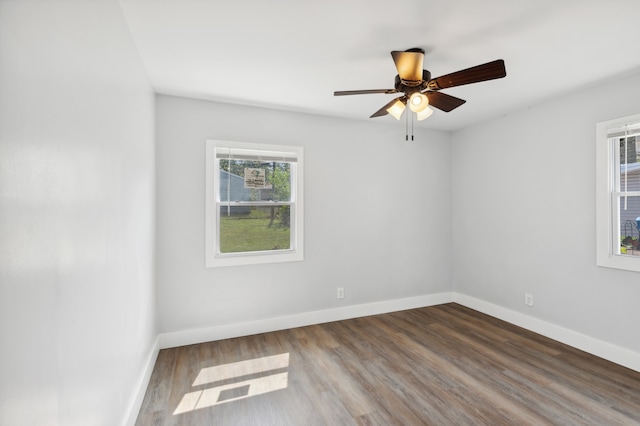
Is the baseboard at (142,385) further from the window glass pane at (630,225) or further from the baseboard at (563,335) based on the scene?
the window glass pane at (630,225)

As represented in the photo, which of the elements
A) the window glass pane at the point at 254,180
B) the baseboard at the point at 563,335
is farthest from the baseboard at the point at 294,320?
the window glass pane at the point at 254,180

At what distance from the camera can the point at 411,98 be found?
231 cm

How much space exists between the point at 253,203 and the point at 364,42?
2.03 metres

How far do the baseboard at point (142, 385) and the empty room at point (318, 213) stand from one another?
4cm

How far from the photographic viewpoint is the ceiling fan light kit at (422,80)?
190 centimetres

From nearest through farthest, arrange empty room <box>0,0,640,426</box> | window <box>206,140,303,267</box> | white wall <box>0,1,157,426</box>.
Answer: white wall <box>0,1,157,426</box>, empty room <box>0,0,640,426</box>, window <box>206,140,303,267</box>

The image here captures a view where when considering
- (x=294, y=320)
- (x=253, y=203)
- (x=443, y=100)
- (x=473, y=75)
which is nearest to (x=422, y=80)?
(x=443, y=100)

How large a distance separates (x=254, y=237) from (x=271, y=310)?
86 cm

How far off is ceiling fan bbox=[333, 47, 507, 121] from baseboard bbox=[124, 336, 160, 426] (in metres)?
2.59

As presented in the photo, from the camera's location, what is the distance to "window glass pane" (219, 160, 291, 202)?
11.2ft

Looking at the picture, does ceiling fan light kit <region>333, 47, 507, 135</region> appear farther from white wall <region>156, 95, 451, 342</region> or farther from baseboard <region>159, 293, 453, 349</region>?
baseboard <region>159, 293, 453, 349</region>

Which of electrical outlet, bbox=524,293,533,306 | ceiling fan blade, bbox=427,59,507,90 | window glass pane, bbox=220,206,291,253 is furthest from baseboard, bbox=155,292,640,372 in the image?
ceiling fan blade, bbox=427,59,507,90

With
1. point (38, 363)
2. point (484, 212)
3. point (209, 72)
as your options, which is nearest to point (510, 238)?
point (484, 212)

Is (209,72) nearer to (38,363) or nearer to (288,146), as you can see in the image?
(288,146)
